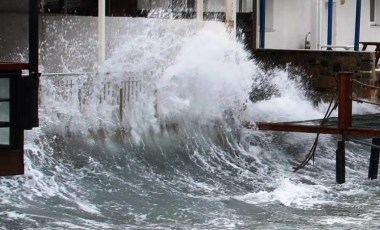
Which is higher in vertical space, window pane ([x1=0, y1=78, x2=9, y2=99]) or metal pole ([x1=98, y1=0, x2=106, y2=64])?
metal pole ([x1=98, y1=0, x2=106, y2=64])

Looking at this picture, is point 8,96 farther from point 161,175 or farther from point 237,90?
point 237,90

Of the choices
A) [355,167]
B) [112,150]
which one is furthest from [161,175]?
[355,167]

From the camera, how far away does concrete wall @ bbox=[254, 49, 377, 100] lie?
64.1 ft

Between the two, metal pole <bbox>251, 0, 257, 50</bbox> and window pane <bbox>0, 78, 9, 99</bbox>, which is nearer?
window pane <bbox>0, 78, 9, 99</bbox>

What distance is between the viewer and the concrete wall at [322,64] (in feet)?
64.1

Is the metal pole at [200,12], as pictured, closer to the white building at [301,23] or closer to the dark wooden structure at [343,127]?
the dark wooden structure at [343,127]

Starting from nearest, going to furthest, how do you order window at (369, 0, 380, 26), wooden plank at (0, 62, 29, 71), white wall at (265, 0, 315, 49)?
wooden plank at (0, 62, 29, 71), white wall at (265, 0, 315, 49), window at (369, 0, 380, 26)

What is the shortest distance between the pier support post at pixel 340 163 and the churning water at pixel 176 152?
170 mm

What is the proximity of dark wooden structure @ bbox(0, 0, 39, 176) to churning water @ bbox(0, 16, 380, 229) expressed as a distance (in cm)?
287

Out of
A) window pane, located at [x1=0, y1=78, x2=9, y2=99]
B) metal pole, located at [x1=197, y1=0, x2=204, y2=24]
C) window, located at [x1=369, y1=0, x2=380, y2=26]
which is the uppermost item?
window, located at [x1=369, y1=0, x2=380, y2=26]

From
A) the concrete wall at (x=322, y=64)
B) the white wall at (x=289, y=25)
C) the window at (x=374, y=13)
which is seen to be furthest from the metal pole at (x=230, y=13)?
the window at (x=374, y=13)

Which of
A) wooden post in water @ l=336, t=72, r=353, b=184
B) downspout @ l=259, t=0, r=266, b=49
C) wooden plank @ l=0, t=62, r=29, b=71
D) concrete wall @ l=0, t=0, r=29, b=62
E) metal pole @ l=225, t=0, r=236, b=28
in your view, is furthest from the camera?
downspout @ l=259, t=0, r=266, b=49

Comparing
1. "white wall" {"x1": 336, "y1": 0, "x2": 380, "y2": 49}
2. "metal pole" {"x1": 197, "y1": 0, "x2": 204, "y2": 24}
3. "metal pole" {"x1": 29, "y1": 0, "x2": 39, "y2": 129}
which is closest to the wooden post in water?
"metal pole" {"x1": 197, "y1": 0, "x2": 204, "y2": 24}

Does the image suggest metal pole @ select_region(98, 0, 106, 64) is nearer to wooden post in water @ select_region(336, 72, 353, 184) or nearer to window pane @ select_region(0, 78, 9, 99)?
wooden post in water @ select_region(336, 72, 353, 184)
